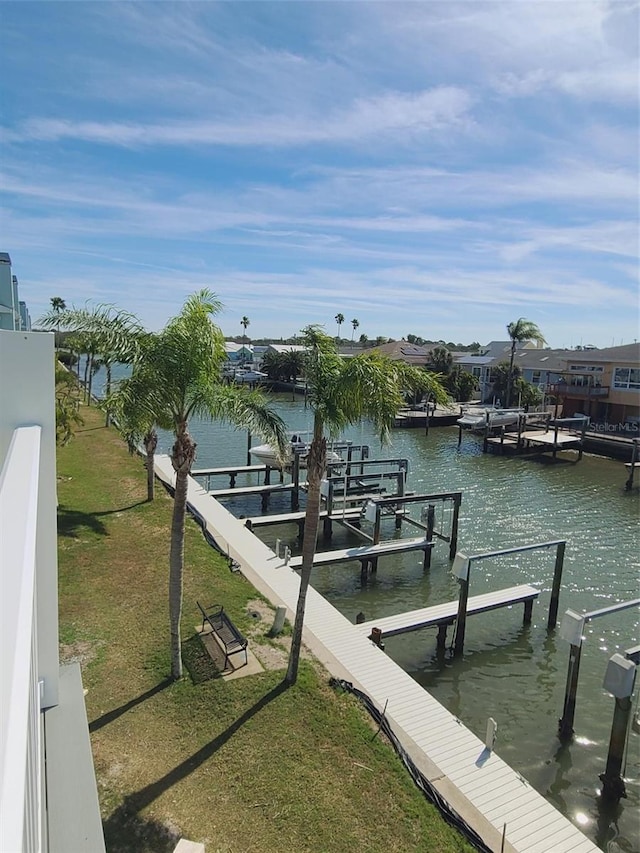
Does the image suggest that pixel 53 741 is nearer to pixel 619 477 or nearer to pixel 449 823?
pixel 449 823

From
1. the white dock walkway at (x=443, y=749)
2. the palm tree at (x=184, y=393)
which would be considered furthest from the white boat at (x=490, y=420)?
the palm tree at (x=184, y=393)

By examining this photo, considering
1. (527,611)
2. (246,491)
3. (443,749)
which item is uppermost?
(246,491)

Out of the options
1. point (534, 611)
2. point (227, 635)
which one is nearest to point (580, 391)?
point (534, 611)

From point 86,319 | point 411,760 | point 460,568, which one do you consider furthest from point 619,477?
point 86,319

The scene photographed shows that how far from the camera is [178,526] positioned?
998 cm

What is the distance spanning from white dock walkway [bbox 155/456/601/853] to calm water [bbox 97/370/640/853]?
1.93 metres

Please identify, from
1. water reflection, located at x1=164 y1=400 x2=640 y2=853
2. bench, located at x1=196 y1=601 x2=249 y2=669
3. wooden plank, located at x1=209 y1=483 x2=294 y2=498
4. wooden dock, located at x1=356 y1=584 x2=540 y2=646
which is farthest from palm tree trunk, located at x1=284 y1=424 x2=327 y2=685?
wooden plank, located at x1=209 y1=483 x2=294 y2=498

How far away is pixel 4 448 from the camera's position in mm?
4539

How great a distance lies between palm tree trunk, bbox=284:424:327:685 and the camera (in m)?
10.2

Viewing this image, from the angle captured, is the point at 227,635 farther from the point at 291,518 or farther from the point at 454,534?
the point at 454,534

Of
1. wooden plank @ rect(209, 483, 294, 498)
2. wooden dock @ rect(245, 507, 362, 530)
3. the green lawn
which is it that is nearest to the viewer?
the green lawn

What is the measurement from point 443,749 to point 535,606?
31.5ft

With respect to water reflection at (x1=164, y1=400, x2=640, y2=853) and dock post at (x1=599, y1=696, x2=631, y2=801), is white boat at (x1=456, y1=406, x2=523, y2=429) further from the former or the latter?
dock post at (x1=599, y1=696, x2=631, y2=801)

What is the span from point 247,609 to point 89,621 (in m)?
3.56
